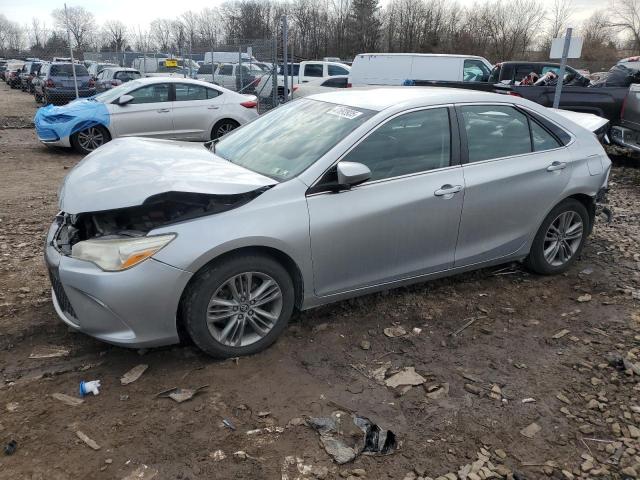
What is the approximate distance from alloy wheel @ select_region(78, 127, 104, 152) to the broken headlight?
27.3 ft

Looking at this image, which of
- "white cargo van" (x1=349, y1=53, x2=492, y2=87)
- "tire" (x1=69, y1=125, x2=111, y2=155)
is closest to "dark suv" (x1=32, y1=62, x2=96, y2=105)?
"tire" (x1=69, y1=125, x2=111, y2=155)

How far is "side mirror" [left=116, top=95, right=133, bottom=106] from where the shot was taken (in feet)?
33.8

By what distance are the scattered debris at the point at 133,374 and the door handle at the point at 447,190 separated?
232cm

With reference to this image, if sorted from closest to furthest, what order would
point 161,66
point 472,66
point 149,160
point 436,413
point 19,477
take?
point 19,477
point 436,413
point 149,160
point 472,66
point 161,66

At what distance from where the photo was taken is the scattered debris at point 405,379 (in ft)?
10.6

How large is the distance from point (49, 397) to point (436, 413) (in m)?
2.23

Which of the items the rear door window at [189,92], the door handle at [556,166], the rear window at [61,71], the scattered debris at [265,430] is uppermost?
the rear window at [61,71]

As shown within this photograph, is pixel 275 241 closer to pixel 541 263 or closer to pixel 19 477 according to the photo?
pixel 19 477

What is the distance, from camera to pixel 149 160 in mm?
3686

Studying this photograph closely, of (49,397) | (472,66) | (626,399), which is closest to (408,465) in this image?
(626,399)

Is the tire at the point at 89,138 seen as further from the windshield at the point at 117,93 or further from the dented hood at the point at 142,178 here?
the dented hood at the point at 142,178

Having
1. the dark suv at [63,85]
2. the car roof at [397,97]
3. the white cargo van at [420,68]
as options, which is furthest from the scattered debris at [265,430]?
the dark suv at [63,85]

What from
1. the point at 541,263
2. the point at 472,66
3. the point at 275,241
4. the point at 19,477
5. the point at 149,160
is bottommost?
the point at 19,477

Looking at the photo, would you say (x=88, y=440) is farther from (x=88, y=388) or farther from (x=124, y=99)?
(x=124, y=99)
